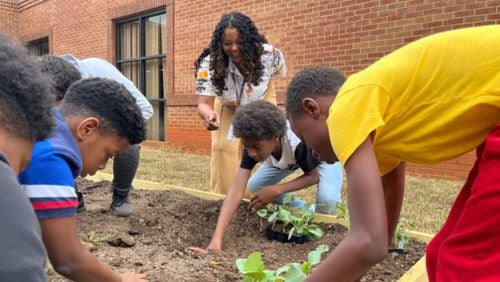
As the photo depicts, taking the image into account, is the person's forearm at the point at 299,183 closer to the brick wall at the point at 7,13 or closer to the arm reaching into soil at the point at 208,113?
the arm reaching into soil at the point at 208,113

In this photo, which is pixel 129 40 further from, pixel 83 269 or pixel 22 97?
pixel 22 97

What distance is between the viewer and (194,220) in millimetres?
3492

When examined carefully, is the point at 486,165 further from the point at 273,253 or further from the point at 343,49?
the point at 343,49

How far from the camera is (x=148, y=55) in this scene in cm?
1083

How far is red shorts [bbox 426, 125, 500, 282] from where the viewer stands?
1290 mm

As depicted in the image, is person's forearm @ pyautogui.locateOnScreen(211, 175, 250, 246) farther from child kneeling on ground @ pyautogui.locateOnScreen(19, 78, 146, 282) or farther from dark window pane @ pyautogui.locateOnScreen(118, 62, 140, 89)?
dark window pane @ pyautogui.locateOnScreen(118, 62, 140, 89)

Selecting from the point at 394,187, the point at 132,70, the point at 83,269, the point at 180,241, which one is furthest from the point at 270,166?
the point at 132,70

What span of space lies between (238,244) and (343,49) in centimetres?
458

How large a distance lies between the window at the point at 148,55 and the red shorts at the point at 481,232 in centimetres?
947

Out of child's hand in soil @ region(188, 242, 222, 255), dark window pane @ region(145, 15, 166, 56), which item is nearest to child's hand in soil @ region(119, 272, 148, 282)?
child's hand in soil @ region(188, 242, 222, 255)

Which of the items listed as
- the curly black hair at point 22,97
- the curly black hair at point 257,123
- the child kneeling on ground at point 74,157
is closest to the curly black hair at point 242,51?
the curly black hair at point 257,123

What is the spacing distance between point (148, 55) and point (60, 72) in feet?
27.9

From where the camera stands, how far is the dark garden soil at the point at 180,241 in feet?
7.80

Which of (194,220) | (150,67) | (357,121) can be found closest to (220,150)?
(194,220)
